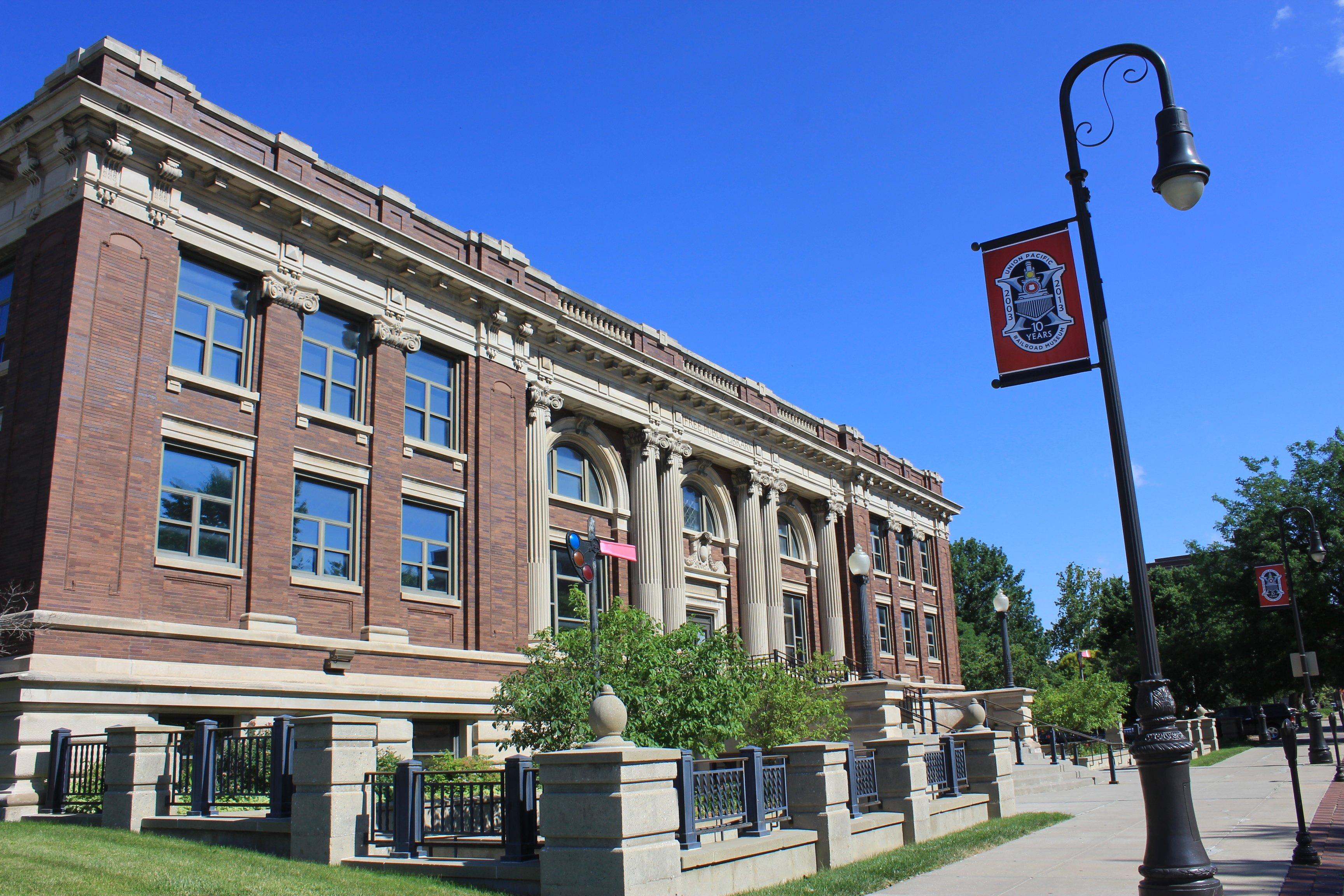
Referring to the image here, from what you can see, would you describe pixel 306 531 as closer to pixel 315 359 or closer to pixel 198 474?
pixel 198 474

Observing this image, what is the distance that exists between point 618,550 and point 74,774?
13.3 meters

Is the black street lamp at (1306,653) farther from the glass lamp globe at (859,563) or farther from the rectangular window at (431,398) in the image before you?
the rectangular window at (431,398)

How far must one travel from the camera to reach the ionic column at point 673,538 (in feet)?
95.8

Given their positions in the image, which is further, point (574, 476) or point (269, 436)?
point (574, 476)

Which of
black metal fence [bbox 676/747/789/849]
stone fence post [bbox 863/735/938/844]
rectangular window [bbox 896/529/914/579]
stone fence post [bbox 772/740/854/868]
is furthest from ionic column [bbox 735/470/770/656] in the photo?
black metal fence [bbox 676/747/789/849]

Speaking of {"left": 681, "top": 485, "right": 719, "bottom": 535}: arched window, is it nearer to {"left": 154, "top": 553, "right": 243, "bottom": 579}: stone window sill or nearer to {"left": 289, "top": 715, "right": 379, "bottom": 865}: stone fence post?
{"left": 154, "top": 553, "right": 243, "bottom": 579}: stone window sill

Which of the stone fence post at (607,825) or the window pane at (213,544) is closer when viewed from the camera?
the stone fence post at (607,825)

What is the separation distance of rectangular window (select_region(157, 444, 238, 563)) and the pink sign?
856 centimetres

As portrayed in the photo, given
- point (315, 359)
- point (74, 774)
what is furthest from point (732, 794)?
point (315, 359)

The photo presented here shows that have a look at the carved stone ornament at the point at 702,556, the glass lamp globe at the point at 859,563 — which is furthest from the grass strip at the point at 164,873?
the carved stone ornament at the point at 702,556

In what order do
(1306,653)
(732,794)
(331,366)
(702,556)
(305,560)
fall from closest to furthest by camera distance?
1. (732,794)
2. (305,560)
3. (331,366)
4. (1306,653)
5. (702,556)

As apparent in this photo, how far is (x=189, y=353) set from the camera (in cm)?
1891

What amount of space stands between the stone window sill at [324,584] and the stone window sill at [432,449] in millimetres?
3446

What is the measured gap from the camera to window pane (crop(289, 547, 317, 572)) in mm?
19828
